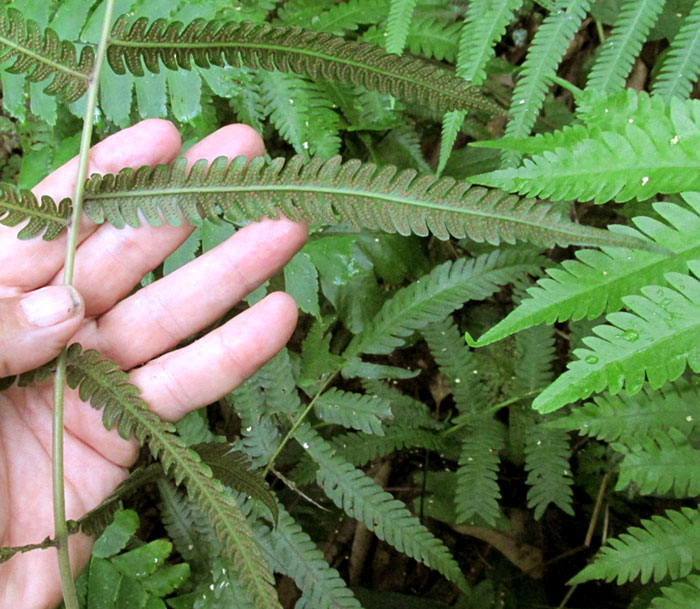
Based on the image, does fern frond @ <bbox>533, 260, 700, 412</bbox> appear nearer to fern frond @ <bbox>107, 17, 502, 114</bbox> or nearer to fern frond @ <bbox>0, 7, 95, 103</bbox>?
fern frond @ <bbox>107, 17, 502, 114</bbox>

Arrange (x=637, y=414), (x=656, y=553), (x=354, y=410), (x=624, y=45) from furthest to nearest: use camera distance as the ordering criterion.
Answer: (x=354, y=410)
(x=637, y=414)
(x=624, y=45)
(x=656, y=553)

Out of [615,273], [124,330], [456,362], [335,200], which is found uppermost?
[335,200]

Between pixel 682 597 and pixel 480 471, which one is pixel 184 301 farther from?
pixel 682 597

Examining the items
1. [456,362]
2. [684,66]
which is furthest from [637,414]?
[684,66]

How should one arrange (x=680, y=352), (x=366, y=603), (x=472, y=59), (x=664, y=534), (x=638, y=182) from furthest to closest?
(x=366, y=603) → (x=472, y=59) → (x=664, y=534) → (x=638, y=182) → (x=680, y=352)

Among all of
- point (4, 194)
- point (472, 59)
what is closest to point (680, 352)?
point (472, 59)

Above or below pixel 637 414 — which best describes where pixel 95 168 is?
above

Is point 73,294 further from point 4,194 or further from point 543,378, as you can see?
point 543,378
